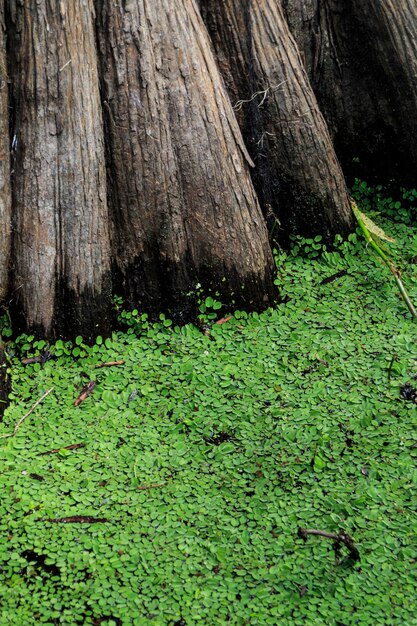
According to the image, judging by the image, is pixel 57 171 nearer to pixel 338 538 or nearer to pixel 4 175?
pixel 4 175

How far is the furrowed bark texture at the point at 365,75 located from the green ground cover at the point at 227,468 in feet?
3.12

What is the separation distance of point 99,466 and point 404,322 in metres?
2.25

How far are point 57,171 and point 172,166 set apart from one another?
2.37 ft

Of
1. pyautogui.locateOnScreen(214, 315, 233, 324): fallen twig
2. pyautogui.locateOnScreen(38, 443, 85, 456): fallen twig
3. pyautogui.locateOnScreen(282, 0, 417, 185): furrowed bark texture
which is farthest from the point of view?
pyautogui.locateOnScreen(282, 0, 417, 185): furrowed bark texture

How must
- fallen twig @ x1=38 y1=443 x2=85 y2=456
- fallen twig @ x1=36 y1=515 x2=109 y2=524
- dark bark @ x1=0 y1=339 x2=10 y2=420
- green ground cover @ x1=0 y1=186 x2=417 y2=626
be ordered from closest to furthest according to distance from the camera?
green ground cover @ x1=0 y1=186 x2=417 y2=626
fallen twig @ x1=36 y1=515 x2=109 y2=524
fallen twig @ x1=38 y1=443 x2=85 y2=456
dark bark @ x1=0 y1=339 x2=10 y2=420

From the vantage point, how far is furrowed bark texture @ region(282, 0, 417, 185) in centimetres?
573

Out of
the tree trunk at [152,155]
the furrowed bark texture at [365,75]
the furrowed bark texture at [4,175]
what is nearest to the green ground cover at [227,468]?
the tree trunk at [152,155]

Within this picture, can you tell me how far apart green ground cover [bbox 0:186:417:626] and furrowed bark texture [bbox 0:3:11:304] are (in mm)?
494

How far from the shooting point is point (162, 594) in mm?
3609

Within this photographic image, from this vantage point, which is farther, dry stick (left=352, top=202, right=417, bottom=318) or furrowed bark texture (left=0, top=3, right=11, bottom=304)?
dry stick (left=352, top=202, right=417, bottom=318)

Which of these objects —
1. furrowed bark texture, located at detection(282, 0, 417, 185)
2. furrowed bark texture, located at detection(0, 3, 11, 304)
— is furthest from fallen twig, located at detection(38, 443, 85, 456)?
furrowed bark texture, located at detection(282, 0, 417, 185)

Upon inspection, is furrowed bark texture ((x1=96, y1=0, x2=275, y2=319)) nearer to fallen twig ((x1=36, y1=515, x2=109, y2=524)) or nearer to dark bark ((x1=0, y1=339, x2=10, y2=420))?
dark bark ((x1=0, y1=339, x2=10, y2=420))

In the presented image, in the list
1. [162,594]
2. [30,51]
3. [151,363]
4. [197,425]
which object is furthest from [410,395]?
[30,51]

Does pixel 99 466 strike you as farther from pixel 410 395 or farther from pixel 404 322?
pixel 404 322
